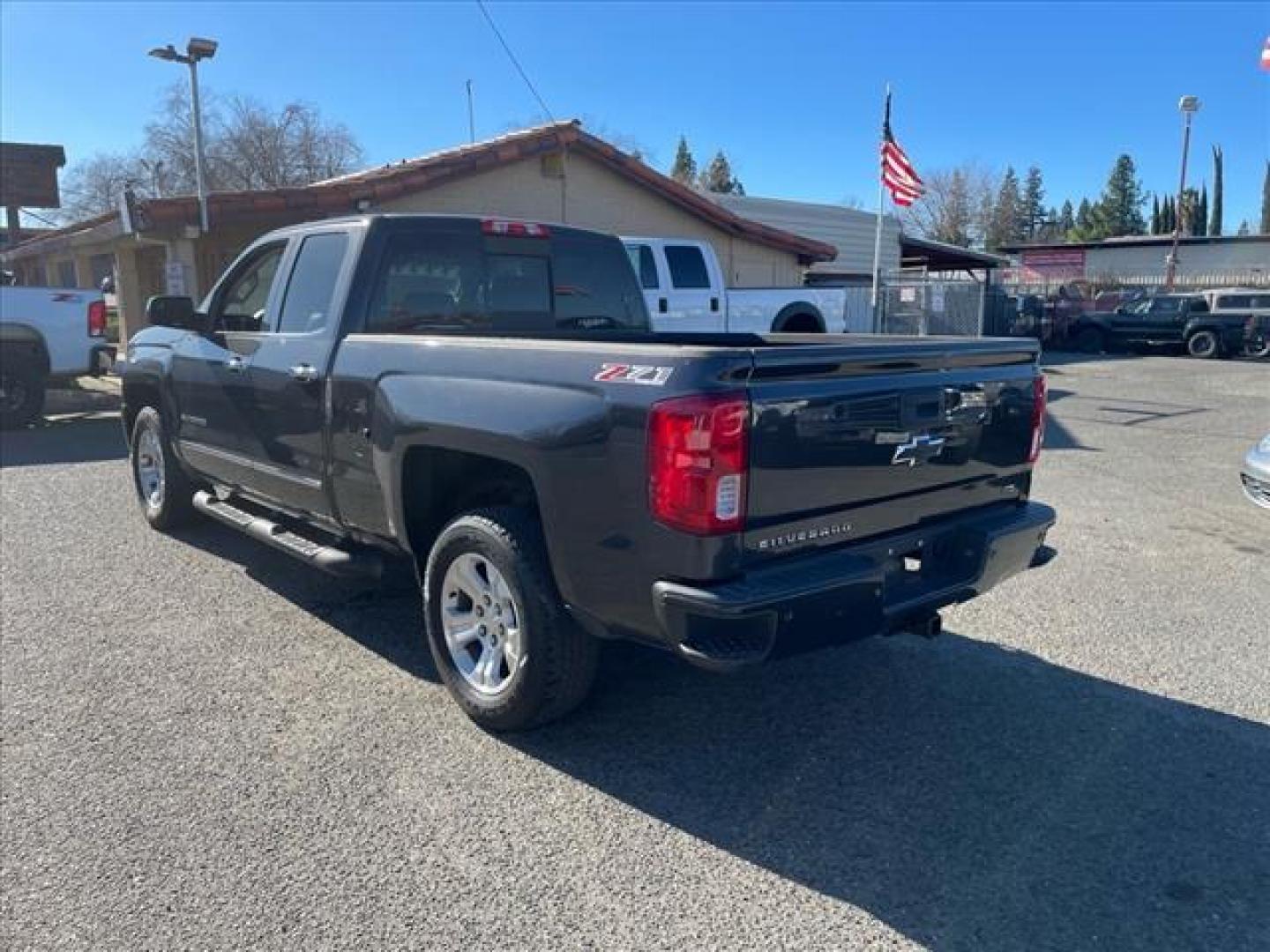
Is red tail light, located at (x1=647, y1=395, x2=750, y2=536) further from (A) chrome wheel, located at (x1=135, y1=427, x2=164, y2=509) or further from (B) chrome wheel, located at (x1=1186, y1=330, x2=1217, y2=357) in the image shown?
(B) chrome wheel, located at (x1=1186, y1=330, x2=1217, y2=357)

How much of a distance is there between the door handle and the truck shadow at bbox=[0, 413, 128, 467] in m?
6.50

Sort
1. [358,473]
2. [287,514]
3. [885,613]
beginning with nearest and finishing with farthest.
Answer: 1. [885,613]
2. [358,473]
3. [287,514]

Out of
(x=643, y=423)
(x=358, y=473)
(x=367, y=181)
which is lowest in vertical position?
(x=358, y=473)

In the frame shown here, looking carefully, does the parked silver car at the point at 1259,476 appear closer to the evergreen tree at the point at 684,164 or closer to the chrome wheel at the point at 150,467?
the chrome wheel at the point at 150,467

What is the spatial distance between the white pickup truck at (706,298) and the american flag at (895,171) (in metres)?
3.25

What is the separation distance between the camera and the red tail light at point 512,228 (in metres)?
4.84

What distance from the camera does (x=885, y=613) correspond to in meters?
3.21

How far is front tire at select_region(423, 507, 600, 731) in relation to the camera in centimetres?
343

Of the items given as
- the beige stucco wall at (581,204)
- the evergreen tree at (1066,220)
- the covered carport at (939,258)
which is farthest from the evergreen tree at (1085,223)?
the beige stucco wall at (581,204)

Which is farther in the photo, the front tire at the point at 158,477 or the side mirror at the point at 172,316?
the front tire at the point at 158,477

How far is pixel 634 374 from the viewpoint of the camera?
9.68 ft

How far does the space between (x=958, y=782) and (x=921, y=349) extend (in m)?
1.55

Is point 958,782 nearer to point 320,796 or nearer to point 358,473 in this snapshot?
point 320,796

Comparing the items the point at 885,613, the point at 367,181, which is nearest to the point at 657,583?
the point at 885,613
